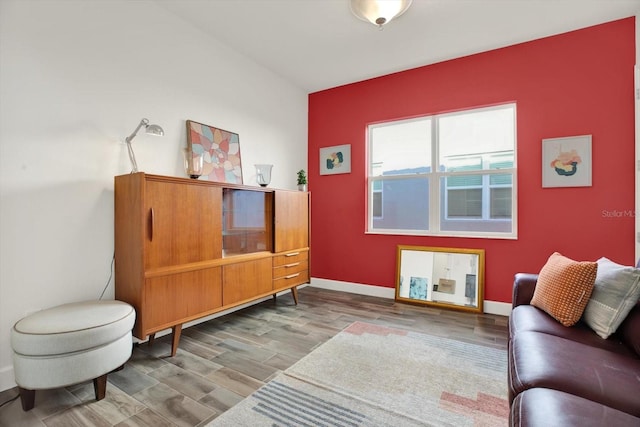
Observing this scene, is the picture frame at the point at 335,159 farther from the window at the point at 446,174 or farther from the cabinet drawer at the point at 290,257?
the cabinet drawer at the point at 290,257

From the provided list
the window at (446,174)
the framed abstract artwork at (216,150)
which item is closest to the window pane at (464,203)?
the window at (446,174)

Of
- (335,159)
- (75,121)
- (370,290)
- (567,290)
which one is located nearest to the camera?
(567,290)

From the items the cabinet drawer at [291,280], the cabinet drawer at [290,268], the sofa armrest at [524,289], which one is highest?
the sofa armrest at [524,289]

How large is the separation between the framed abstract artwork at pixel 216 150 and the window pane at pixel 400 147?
1.78 m

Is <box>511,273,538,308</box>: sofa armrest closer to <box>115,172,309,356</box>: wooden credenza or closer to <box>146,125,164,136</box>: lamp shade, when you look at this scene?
<box>115,172,309,356</box>: wooden credenza

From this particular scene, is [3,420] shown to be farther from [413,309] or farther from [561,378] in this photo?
[413,309]

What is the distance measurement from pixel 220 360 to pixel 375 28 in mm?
3116

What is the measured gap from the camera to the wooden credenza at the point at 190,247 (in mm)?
2035

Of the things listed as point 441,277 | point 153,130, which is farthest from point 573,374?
point 153,130

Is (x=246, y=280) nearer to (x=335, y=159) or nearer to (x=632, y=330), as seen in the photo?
(x=335, y=159)

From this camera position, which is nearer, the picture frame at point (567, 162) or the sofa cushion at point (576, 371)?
the sofa cushion at point (576, 371)

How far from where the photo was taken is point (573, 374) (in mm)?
1166

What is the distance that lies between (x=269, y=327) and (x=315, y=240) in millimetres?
1720

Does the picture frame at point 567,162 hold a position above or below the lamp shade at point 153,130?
below
